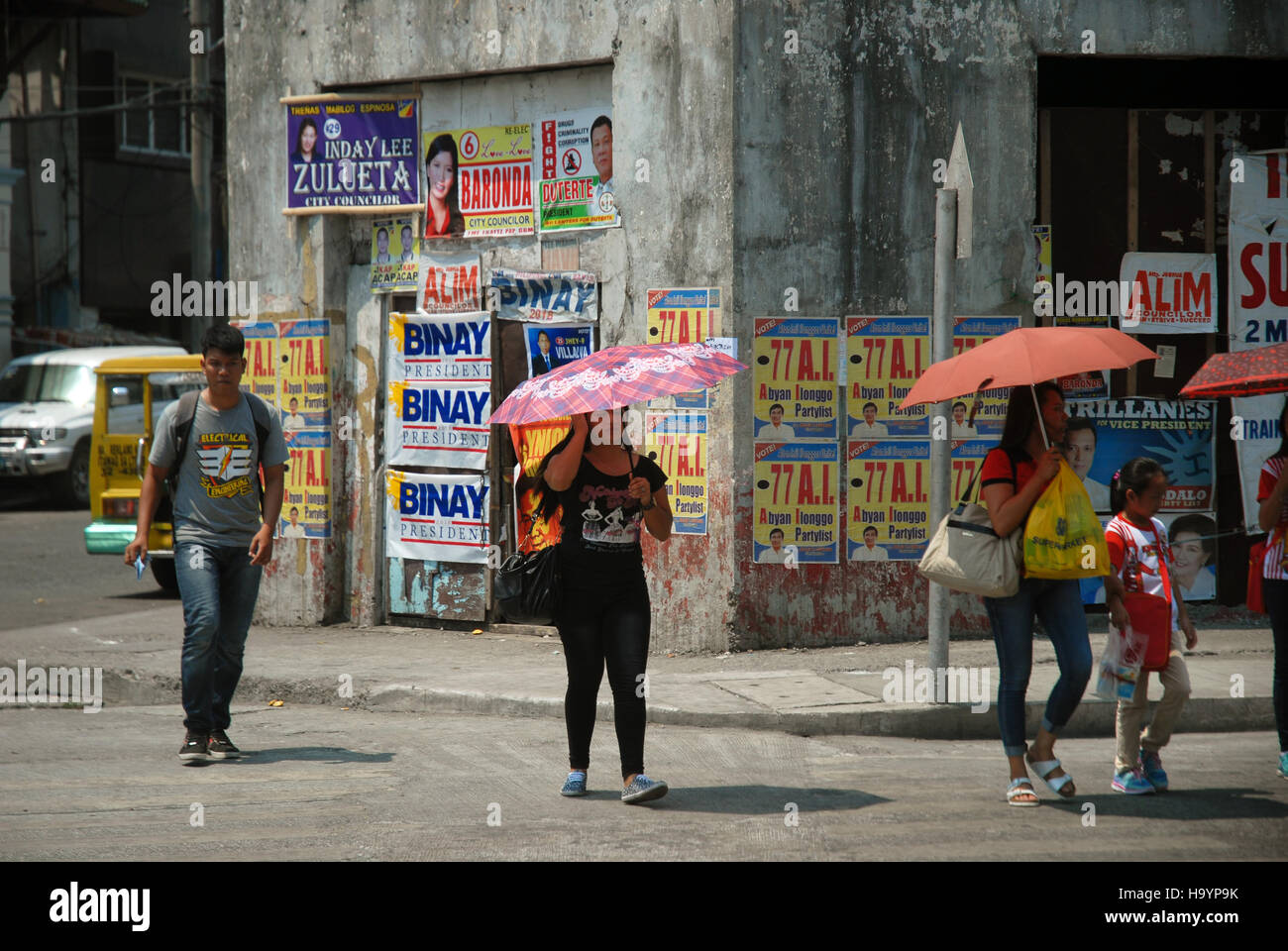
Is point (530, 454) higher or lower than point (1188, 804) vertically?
higher

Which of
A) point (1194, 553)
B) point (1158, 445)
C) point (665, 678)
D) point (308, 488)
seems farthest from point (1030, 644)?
point (308, 488)

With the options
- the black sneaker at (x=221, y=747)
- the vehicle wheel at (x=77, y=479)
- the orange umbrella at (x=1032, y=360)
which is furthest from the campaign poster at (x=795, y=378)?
the vehicle wheel at (x=77, y=479)

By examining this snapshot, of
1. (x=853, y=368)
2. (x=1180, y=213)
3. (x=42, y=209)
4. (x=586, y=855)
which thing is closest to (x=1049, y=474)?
(x=586, y=855)

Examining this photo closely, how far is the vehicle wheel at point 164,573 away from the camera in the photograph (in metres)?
13.5

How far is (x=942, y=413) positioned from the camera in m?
8.08

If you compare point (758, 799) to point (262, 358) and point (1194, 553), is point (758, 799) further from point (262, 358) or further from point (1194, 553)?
point (262, 358)

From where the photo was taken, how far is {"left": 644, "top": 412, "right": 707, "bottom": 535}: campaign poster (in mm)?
9914

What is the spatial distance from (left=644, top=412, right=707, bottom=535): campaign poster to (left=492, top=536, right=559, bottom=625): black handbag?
3838mm

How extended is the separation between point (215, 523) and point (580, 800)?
2461 mm

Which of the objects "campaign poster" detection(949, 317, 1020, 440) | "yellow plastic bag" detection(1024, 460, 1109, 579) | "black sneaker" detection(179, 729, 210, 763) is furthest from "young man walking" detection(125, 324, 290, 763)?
"campaign poster" detection(949, 317, 1020, 440)

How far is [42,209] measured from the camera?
2834cm

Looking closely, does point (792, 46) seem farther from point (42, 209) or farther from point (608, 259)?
point (42, 209)

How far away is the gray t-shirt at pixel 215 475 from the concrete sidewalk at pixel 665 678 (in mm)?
1931

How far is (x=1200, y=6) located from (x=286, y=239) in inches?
289
